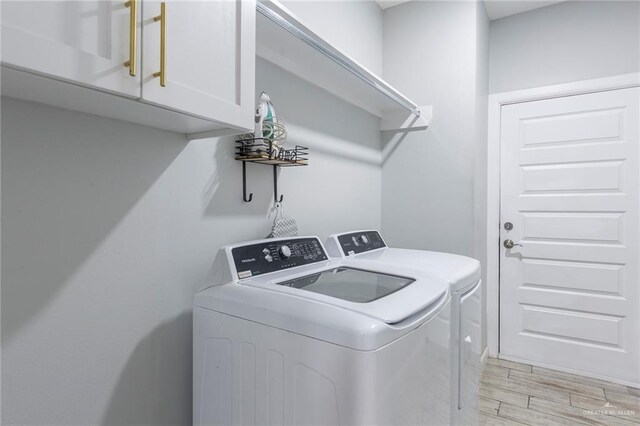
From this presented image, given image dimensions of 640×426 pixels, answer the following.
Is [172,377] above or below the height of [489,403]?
above

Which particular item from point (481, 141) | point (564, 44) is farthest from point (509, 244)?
point (564, 44)

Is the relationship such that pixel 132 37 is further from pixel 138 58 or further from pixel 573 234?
pixel 573 234

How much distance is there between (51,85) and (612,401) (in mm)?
3188

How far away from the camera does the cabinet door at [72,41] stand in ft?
1.85

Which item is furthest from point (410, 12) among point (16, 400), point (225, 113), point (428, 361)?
point (16, 400)

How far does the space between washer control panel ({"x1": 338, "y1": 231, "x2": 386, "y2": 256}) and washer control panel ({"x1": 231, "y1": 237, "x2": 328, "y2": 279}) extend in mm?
225

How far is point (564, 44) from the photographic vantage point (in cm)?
258

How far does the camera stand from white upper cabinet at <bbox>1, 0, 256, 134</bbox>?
595mm

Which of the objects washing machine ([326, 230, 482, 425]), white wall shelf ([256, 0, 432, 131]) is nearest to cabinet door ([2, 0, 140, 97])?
white wall shelf ([256, 0, 432, 131])

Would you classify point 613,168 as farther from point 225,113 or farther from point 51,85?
point 51,85

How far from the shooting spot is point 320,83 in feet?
6.09

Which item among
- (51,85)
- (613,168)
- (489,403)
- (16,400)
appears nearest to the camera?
(51,85)

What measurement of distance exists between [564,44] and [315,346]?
2971mm

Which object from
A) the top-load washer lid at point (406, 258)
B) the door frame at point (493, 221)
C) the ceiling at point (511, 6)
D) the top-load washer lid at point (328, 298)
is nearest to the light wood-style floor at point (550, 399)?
the door frame at point (493, 221)
